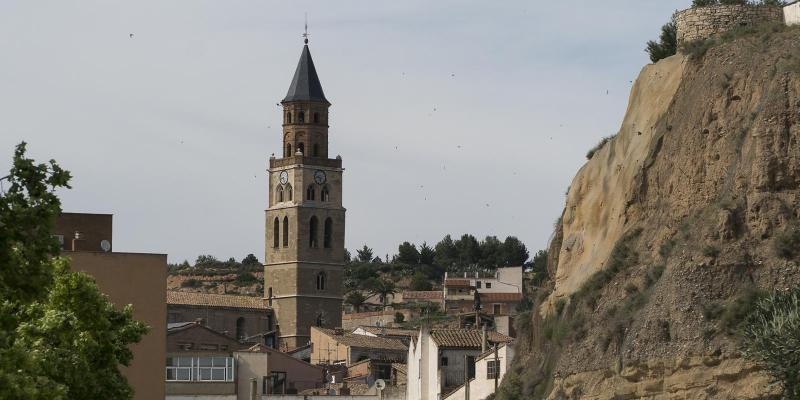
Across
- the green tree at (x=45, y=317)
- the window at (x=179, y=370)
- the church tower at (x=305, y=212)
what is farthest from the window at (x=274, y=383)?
the church tower at (x=305, y=212)

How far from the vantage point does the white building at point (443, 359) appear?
72.7 metres

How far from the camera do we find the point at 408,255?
616ft

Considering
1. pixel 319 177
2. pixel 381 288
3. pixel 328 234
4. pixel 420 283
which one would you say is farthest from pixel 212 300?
pixel 420 283

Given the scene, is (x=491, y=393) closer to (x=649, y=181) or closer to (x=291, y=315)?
(x=649, y=181)

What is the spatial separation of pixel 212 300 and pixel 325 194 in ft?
49.4

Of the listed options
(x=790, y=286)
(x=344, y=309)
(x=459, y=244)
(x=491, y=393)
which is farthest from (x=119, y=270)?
(x=459, y=244)

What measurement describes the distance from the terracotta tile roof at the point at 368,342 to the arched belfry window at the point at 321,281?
107ft

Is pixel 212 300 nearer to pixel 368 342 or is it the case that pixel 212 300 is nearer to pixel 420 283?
pixel 368 342

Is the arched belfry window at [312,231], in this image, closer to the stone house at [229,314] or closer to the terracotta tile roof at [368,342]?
the stone house at [229,314]

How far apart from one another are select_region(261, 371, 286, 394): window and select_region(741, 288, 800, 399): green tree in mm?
31902

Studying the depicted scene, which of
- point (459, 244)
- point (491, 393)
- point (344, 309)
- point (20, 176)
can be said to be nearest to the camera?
point (20, 176)

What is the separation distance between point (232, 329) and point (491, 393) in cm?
6987

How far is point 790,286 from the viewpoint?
145 ft

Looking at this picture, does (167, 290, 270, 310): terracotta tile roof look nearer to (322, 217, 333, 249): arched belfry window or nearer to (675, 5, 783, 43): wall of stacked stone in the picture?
(322, 217, 333, 249): arched belfry window
